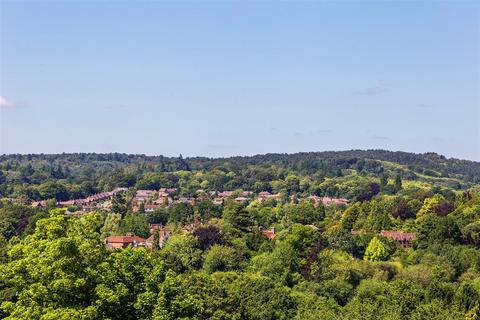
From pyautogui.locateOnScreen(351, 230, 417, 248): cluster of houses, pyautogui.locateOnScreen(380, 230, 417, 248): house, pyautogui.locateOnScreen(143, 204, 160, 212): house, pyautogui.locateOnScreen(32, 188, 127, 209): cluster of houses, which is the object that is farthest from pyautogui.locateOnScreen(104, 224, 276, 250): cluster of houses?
pyautogui.locateOnScreen(32, 188, 127, 209): cluster of houses

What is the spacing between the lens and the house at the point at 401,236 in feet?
198

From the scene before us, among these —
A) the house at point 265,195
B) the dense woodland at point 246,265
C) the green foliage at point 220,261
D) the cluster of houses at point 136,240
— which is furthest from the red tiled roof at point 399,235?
the house at point 265,195

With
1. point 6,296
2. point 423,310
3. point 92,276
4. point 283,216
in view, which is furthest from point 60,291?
point 283,216

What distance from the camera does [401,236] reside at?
204 feet

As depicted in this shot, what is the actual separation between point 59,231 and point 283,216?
67.4 meters

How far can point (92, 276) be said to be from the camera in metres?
19.0

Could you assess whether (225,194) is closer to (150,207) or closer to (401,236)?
(150,207)

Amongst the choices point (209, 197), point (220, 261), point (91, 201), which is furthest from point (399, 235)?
point (91, 201)

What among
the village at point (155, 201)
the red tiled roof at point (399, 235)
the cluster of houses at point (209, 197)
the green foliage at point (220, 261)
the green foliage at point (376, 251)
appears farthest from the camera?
the cluster of houses at point (209, 197)

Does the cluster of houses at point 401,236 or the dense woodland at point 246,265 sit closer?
the dense woodland at point 246,265

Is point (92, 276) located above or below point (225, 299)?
above

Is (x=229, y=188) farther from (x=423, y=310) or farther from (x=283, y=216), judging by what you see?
A: (x=423, y=310)

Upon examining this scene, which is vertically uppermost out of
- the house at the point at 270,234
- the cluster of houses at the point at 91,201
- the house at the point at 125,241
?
the house at the point at 270,234

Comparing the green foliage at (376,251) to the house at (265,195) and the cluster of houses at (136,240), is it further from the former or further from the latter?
the house at (265,195)
